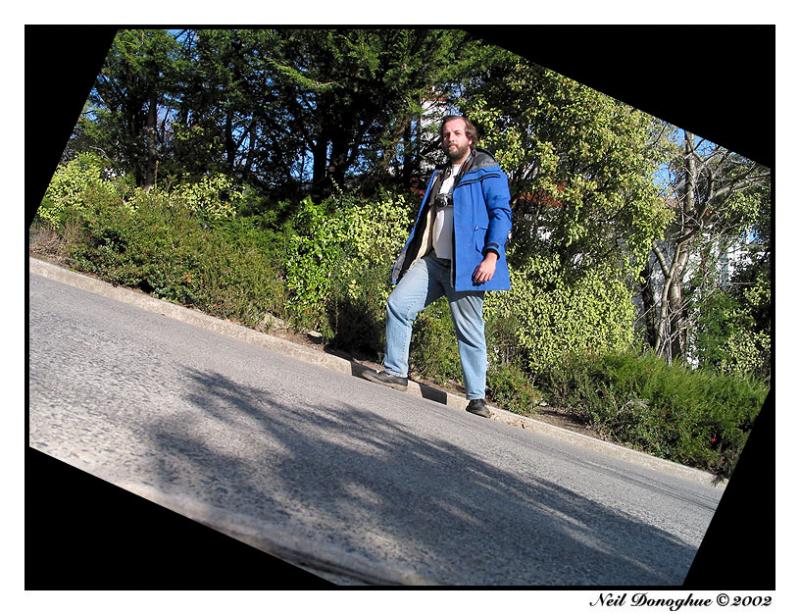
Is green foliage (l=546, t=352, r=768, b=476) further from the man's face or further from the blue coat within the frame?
the man's face

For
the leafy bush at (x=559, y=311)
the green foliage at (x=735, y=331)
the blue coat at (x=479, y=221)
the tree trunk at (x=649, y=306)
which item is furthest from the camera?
the tree trunk at (x=649, y=306)

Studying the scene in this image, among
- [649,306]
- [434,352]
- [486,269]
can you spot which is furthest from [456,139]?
[649,306]

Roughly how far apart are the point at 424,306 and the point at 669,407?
2710 millimetres

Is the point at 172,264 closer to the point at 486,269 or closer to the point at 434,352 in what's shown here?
the point at 434,352

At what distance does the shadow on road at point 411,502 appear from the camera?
2004 millimetres

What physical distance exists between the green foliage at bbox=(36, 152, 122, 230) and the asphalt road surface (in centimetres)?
384

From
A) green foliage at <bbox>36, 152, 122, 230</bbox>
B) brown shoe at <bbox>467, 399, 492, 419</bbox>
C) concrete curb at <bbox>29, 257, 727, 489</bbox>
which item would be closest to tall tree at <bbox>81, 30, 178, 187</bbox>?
green foliage at <bbox>36, 152, 122, 230</bbox>

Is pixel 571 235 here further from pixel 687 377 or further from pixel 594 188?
pixel 687 377

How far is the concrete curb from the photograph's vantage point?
5.89 m

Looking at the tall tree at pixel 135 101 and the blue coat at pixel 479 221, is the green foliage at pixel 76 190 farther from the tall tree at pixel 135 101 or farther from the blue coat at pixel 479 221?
the blue coat at pixel 479 221

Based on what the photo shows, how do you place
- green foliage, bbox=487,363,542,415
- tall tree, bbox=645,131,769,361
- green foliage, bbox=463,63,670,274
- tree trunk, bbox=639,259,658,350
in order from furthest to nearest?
Result: tree trunk, bbox=639,259,658,350, tall tree, bbox=645,131,769,361, green foliage, bbox=463,63,670,274, green foliage, bbox=487,363,542,415

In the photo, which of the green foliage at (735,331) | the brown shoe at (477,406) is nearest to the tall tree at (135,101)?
the brown shoe at (477,406)

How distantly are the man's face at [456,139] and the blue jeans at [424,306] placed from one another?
0.90m

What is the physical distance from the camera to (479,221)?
528 cm
